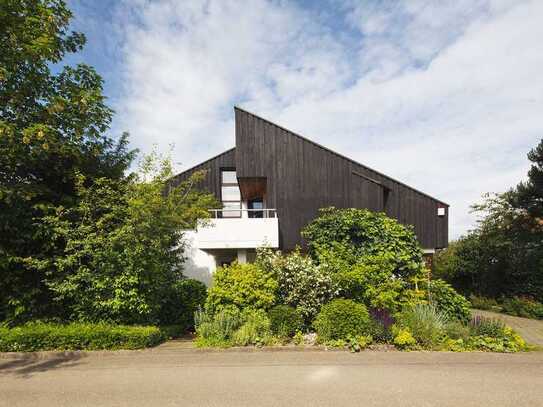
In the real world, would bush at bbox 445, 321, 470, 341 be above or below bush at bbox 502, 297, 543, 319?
above

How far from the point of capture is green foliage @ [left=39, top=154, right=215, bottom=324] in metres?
6.28

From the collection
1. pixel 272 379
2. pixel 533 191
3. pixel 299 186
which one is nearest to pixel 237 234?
pixel 299 186

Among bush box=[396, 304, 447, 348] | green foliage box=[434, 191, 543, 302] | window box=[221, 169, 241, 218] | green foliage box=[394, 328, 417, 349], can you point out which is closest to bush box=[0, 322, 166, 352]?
green foliage box=[394, 328, 417, 349]

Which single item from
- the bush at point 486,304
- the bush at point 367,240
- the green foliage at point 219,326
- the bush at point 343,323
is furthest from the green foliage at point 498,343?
the bush at point 486,304

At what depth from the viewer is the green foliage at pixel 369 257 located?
744cm

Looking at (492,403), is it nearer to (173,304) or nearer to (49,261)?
(173,304)

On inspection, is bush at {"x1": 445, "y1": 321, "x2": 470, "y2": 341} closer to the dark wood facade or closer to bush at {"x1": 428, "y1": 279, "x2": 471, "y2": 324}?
bush at {"x1": 428, "y1": 279, "x2": 471, "y2": 324}

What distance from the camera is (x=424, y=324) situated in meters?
6.28

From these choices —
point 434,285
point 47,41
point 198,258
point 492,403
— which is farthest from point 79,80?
point 434,285

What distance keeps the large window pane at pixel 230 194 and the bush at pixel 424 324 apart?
10.3 m

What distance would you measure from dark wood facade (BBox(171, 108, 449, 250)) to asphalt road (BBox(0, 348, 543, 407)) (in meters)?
7.10

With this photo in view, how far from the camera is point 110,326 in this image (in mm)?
6246

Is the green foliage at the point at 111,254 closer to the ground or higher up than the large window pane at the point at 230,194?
closer to the ground

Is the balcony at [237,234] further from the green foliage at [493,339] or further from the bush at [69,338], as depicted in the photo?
the green foliage at [493,339]
